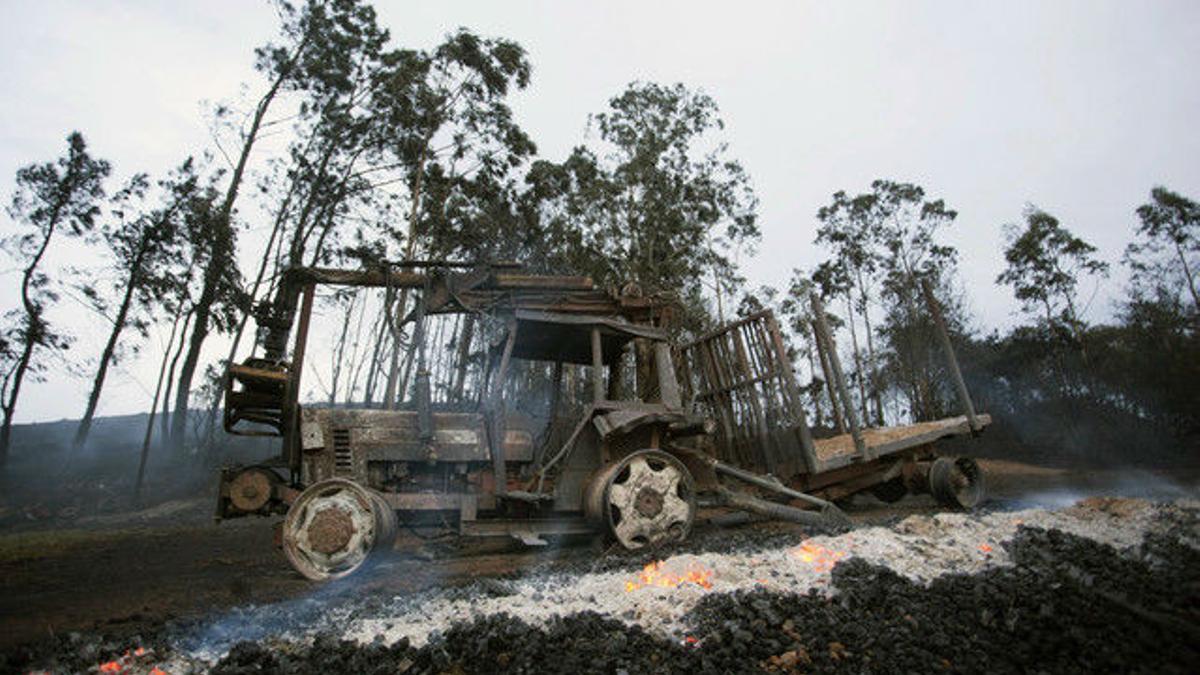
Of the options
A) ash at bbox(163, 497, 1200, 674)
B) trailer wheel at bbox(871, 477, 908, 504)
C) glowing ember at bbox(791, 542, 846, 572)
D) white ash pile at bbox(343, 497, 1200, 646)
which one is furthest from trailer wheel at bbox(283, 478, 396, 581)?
trailer wheel at bbox(871, 477, 908, 504)

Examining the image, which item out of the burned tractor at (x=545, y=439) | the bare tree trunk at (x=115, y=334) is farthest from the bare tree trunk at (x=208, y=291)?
the burned tractor at (x=545, y=439)

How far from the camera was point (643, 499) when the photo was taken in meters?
6.40

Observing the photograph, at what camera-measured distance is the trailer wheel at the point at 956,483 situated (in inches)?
322

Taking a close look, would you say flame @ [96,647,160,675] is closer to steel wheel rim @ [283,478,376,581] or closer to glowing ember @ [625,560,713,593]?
steel wheel rim @ [283,478,376,581]

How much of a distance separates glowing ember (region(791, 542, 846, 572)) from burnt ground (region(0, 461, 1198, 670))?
76 cm

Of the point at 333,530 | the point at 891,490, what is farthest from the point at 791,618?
the point at 891,490

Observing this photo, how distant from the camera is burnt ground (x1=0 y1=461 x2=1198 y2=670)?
464 cm

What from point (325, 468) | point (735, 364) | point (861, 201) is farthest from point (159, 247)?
point (861, 201)

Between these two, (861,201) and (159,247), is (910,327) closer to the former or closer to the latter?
(861,201)

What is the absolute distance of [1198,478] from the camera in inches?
556

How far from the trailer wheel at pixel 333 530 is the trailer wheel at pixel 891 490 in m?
6.68

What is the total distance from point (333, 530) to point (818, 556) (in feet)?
13.2

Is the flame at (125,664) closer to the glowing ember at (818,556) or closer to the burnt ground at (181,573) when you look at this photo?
the burnt ground at (181,573)

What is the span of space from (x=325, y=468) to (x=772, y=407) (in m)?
4.91
